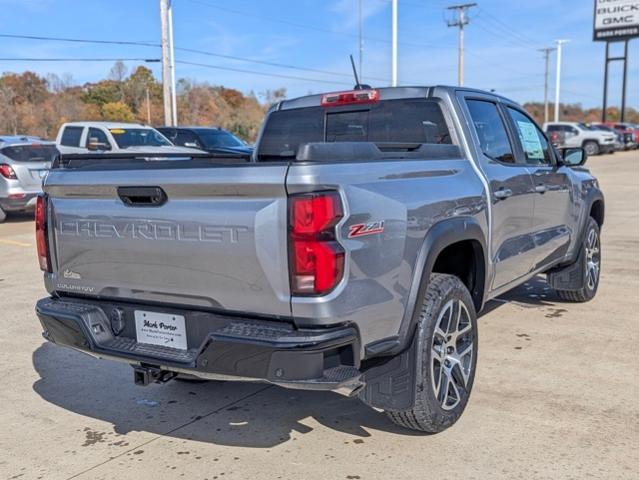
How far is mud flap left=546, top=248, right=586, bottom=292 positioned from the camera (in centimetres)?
621

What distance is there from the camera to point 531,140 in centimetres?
545

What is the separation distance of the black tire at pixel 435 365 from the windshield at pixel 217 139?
41.6 ft

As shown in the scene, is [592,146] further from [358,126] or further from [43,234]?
[43,234]

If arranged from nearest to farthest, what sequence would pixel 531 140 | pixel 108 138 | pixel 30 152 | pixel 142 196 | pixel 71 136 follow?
pixel 142 196 → pixel 531 140 → pixel 30 152 → pixel 108 138 → pixel 71 136

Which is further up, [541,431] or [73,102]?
[73,102]

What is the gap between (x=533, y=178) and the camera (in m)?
5.04

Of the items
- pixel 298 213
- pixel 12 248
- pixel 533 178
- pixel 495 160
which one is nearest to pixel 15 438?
→ pixel 298 213

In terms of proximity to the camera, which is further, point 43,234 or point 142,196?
point 43,234

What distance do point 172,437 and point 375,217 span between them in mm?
1787

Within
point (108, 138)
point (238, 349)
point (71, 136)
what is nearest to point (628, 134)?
point (108, 138)

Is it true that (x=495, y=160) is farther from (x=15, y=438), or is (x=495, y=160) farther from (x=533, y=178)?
(x=15, y=438)

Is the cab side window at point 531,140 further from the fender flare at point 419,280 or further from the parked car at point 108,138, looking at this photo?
the parked car at point 108,138

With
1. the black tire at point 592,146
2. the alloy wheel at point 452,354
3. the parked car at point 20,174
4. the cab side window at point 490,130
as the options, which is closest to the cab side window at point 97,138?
the parked car at point 20,174

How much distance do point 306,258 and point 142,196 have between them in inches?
37.7
